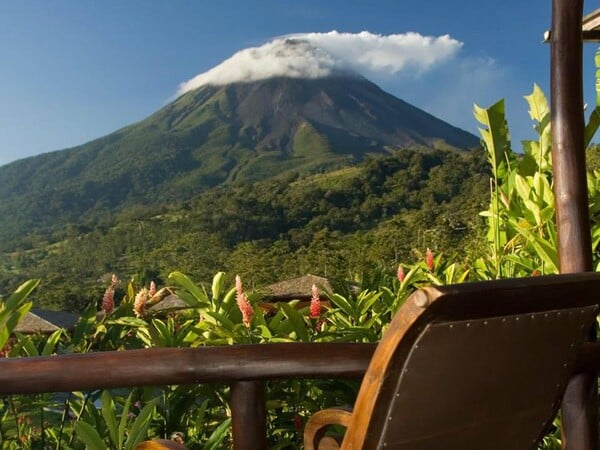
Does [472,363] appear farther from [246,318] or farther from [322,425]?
[246,318]

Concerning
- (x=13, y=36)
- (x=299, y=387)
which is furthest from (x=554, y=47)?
(x=13, y=36)

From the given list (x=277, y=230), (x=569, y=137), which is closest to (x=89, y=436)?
(x=569, y=137)

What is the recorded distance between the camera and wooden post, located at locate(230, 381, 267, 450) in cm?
111

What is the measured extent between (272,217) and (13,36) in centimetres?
7358

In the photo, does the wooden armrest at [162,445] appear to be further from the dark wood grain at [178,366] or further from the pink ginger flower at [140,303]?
the pink ginger flower at [140,303]

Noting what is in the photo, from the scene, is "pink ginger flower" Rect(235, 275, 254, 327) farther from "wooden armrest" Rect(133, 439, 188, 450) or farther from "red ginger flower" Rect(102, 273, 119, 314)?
"wooden armrest" Rect(133, 439, 188, 450)

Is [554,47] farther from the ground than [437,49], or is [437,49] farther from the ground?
[437,49]

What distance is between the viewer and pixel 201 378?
107cm

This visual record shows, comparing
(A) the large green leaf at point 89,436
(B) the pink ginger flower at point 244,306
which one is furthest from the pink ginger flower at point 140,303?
(A) the large green leaf at point 89,436

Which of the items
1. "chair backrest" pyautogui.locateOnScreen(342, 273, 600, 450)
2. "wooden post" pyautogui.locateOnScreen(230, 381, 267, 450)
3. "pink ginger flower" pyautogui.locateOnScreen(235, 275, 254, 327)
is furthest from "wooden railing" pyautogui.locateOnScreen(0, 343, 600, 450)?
"pink ginger flower" pyautogui.locateOnScreen(235, 275, 254, 327)

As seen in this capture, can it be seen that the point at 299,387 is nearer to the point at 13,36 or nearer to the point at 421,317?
the point at 421,317

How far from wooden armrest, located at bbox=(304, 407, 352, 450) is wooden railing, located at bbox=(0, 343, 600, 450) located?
0.17 feet

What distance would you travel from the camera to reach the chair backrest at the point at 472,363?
0.86 m

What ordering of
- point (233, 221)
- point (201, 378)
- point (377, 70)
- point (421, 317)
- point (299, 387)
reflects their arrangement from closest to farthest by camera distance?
point (421, 317) → point (201, 378) → point (299, 387) → point (233, 221) → point (377, 70)
